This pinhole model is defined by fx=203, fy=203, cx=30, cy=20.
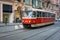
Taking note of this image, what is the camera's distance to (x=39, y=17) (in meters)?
29.8

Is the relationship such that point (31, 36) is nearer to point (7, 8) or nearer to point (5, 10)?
point (5, 10)

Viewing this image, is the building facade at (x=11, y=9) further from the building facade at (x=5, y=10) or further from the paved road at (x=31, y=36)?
the paved road at (x=31, y=36)

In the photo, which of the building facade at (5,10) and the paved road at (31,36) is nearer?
the paved road at (31,36)

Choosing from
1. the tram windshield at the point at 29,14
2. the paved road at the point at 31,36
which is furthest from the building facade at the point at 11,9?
the paved road at the point at 31,36

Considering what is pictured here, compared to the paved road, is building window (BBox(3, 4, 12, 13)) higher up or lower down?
higher up

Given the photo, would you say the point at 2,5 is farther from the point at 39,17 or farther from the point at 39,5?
the point at 39,5

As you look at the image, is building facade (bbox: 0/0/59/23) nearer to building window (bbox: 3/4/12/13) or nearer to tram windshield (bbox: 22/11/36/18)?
building window (bbox: 3/4/12/13)

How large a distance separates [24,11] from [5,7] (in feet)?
43.8

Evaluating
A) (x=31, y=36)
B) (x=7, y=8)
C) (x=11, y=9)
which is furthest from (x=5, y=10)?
(x=31, y=36)

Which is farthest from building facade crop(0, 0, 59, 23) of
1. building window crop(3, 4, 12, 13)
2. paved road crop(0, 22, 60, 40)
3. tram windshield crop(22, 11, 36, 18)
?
paved road crop(0, 22, 60, 40)

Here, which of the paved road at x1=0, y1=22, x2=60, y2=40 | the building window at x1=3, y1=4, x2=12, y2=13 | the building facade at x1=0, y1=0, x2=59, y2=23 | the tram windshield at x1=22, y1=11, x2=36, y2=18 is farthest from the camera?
the building window at x1=3, y1=4, x2=12, y2=13

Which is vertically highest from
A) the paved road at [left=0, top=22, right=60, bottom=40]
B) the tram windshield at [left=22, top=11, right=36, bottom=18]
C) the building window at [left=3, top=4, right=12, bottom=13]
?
the building window at [left=3, top=4, right=12, bottom=13]

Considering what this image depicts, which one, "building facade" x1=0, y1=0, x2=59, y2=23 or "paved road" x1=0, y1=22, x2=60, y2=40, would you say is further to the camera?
"building facade" x1=0, y1=0, x2=59, y2=23

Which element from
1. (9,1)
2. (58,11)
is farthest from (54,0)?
(9,1)
